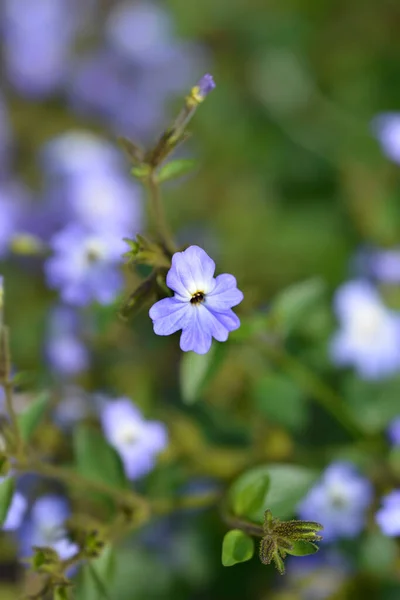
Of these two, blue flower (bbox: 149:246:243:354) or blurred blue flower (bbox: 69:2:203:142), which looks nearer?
blue flower (bbox: 149:246:243:354)

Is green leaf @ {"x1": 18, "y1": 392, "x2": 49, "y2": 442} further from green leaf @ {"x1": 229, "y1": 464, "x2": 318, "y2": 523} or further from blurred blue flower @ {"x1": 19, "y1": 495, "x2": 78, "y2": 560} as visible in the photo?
green leaf @ {"x1": 229, "y1": 464, "x2": 318, "y2": 523}

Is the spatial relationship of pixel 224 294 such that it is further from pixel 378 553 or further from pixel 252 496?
pixel 378 553

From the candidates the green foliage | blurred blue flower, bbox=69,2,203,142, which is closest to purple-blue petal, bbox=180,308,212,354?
the green foliage

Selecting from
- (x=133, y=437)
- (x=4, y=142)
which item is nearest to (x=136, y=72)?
(x=4, y=142)

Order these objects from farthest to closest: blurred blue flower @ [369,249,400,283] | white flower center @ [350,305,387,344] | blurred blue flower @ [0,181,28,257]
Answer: blurred blue flower @ [0,181,28,257] → blurred blue flower @ [369,249,400,283] → white flower center @ [350,305,387,344]

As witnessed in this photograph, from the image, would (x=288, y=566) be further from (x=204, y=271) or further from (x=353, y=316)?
(x=204, y=271)

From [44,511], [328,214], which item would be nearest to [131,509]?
[44,511]
